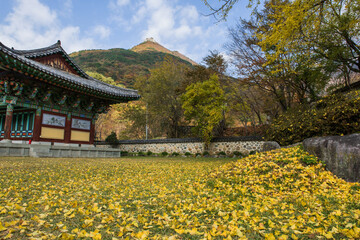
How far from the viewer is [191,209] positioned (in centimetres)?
235

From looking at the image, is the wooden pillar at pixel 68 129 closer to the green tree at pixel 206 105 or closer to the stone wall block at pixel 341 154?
the green tree at pixel 206 105

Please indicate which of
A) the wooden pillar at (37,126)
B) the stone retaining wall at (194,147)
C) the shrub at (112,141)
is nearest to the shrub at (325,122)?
the stone retaining wall at (194,147)

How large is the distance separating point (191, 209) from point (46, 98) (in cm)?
1049

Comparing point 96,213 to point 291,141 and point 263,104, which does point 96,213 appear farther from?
point 263,104

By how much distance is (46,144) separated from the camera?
10297 millimetres

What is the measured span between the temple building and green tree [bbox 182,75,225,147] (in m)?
3.71

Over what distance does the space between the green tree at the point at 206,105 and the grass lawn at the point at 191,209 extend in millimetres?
8277

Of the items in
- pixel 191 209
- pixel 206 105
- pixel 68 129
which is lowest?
pixel 191 209

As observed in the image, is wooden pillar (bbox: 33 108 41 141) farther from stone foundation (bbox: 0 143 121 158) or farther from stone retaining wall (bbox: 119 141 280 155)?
stone retaining wall (bbox: 119 141 280 155)

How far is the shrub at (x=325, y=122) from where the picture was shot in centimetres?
479

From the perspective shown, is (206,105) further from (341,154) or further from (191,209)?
(191,209)

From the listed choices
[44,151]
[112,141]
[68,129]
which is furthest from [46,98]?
[112,141]

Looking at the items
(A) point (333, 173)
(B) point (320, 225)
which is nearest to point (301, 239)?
(B) point (320, 225)

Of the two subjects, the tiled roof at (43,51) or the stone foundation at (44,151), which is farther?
the tiled roof at (43,51)
